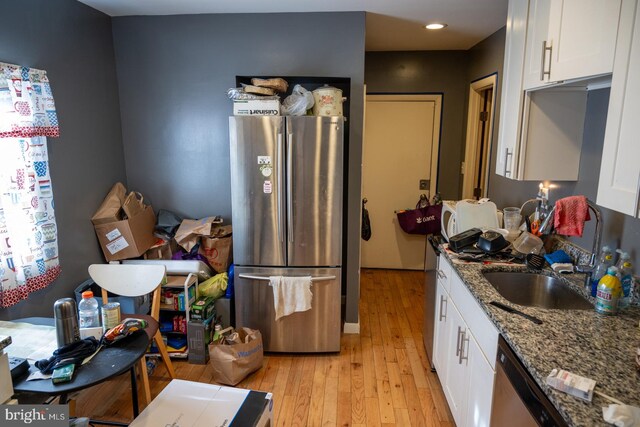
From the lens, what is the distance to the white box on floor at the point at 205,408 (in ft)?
4.97

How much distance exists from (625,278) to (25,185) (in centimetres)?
296

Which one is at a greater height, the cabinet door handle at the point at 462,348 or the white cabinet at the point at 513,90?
the white cabinet at the point at 513,90

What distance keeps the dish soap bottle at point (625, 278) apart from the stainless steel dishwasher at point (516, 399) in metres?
0.59

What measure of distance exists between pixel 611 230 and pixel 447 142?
2669 millimetres

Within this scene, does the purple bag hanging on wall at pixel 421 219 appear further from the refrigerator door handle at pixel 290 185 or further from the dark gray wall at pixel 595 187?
the refrigerator door handle at pixel 290 185

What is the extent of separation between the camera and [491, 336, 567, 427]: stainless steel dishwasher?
115cm

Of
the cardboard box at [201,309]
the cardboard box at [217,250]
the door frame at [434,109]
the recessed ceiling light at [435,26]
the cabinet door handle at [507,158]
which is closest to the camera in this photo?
the cabinet door handle at [507,158]

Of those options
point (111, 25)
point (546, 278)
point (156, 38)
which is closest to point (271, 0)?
point (156, 38)

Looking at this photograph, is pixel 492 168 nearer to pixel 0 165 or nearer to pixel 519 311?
pixel 519 311

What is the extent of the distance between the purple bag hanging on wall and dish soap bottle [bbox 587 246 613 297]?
101 inches

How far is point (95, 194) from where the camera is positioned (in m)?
2.91

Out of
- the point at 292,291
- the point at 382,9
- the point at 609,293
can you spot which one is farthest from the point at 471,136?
the point at 609,293

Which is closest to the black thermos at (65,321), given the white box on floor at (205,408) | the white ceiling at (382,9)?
the white box on floor at (205,408)

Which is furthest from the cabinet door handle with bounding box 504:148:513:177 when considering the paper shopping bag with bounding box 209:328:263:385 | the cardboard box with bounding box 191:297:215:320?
the cardboard box with bounding box 191:297:215:320
